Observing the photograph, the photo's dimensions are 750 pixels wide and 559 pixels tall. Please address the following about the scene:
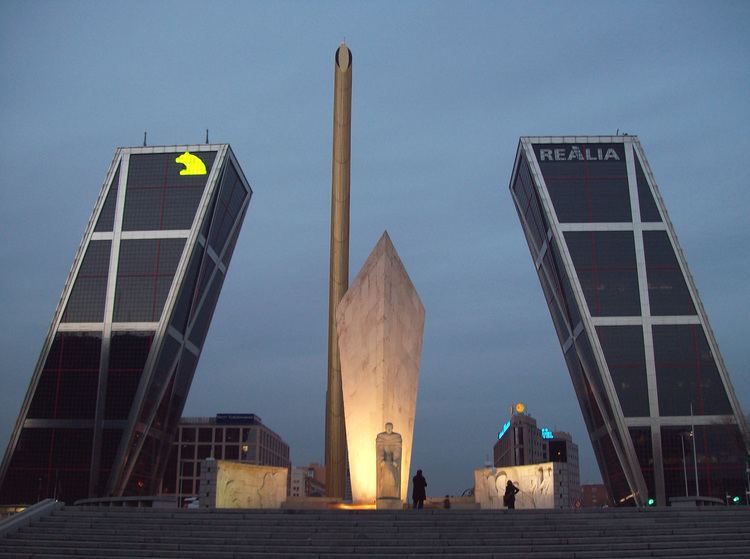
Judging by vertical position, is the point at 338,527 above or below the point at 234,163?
below

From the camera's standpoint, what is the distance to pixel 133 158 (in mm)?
62938

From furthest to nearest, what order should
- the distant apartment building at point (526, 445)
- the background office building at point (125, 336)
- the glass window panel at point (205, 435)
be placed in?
the distant apartment building at point (526, 445) < the glass window panel at point (205, 435) < the background office building at point (125, 336)

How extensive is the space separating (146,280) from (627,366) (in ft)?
109

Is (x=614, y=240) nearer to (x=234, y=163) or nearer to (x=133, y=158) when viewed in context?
(x=234, y=163)

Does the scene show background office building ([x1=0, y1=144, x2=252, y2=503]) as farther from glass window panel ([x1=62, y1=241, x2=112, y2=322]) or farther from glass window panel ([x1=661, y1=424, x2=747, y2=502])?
glass window panel ([x1=661, y1=424, x2=747, y2=502])

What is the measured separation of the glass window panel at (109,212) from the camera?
2394 inches

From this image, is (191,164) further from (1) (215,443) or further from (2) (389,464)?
(1) (215,443)

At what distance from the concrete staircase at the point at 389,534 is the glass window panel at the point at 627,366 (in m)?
37.3

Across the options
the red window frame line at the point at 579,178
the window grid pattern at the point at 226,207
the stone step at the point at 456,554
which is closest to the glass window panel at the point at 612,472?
the red window frame line at the point at 579,178

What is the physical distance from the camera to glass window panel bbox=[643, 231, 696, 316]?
2306 inches

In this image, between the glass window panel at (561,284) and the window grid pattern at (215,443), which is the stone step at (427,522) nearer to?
the glass window panel at (561,284)

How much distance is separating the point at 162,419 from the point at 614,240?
113 feet

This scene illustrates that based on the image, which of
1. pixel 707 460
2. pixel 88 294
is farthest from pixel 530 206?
pixel 88 294

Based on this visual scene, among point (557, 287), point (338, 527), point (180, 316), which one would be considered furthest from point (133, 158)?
point (338, 527)
